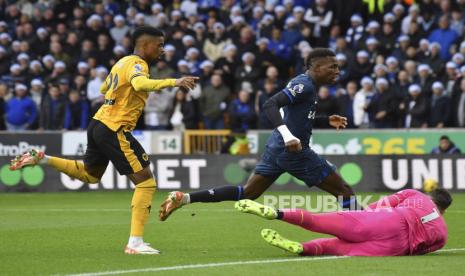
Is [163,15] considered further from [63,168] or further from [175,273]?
[175,273]

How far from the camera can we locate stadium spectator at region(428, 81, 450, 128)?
22.7 metres

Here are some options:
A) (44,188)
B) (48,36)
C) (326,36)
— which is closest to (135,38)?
(44,188)

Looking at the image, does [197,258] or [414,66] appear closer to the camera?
[197,258]

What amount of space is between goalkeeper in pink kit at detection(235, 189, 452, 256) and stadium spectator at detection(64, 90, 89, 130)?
49.8ft

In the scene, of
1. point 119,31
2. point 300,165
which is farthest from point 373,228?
point 119,31

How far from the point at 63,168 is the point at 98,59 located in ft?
49.8

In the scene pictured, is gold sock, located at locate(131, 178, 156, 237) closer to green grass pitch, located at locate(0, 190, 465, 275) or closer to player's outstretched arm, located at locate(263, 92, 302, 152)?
green grass pitch, located at locate(0, 190, 465, 275)

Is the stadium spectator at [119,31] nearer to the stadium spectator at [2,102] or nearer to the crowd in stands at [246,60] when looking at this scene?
the crowd in stands at [246,60]

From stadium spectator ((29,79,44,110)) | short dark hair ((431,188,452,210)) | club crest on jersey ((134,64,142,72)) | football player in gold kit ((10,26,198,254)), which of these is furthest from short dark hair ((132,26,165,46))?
stadium spectator ((29,79,44,110))

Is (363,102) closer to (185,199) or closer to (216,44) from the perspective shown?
(216,44)

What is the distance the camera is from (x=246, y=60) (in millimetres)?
24828

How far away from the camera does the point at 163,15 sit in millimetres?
27297

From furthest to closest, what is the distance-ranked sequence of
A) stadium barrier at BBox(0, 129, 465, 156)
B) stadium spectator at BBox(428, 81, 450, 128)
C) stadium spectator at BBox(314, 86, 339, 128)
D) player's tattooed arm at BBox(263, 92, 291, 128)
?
stadium spectator at BBox(314, 86, 339, 128), stadium spectator at BBox(428, 81, 450, 128), stadium barrier at BBox(0, 129, 465, 156), player's tattooed arm at BBox(263, 92, 291, 128)

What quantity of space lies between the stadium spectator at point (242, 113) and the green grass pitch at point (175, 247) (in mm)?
5806
